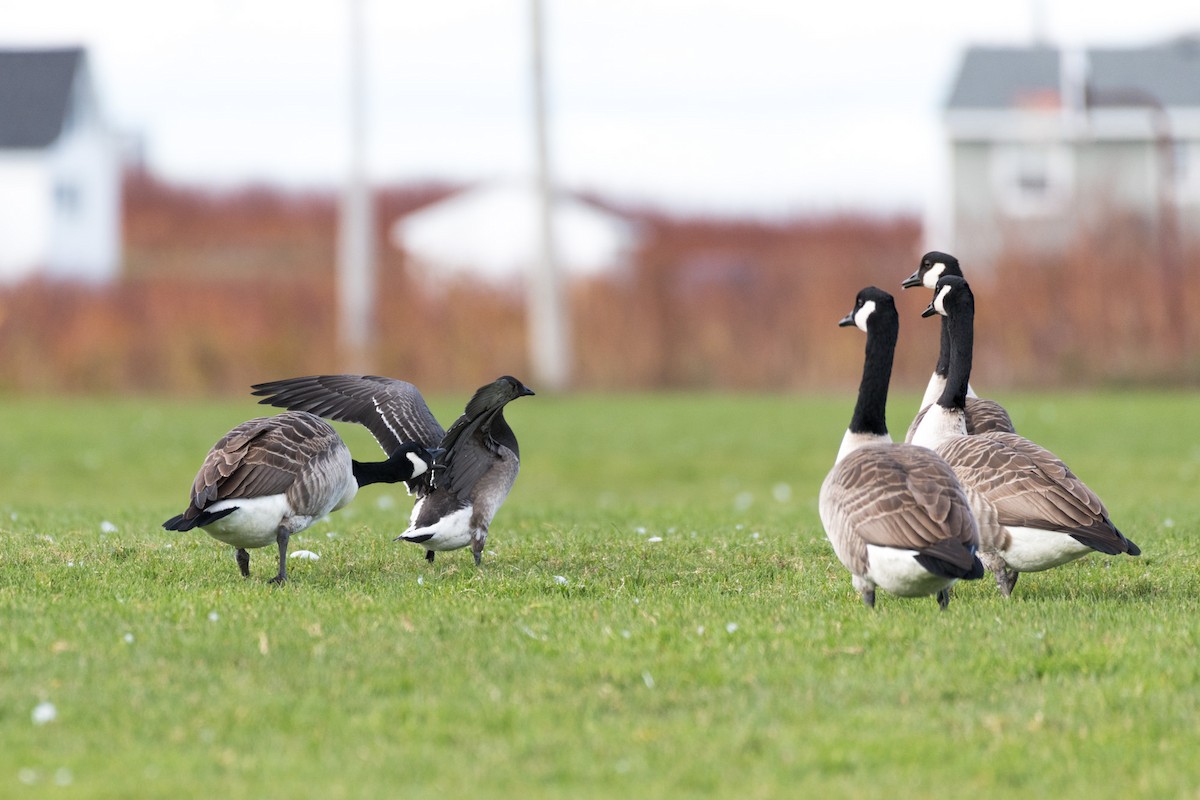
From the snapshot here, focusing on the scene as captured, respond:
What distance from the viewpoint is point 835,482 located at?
324 inches

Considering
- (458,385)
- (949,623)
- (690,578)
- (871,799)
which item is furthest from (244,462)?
(458,385)

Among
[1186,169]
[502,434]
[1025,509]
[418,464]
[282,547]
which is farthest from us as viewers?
[1186,169]

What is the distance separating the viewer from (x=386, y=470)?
9.82m

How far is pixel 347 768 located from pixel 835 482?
A: 3.58 m

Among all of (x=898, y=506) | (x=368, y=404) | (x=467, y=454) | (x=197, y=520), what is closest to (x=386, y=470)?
(x=467, y=454)

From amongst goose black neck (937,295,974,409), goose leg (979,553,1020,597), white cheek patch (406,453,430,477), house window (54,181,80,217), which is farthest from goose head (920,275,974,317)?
house window (54,181,80,217)

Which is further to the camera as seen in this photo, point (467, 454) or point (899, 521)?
point (467, 454)

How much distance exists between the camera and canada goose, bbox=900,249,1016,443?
411 inches

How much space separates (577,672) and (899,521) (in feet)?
6.15

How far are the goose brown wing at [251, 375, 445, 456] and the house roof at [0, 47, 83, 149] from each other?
56.2 m

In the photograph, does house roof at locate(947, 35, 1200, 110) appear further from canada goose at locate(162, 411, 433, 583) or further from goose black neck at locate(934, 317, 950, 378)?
canada goose at locate(162, 411, 433, 583)

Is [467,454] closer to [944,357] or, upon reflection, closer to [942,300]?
[942,300]

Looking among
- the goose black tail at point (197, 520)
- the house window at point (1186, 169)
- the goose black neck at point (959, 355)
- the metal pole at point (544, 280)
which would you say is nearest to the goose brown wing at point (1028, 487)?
the goose black neck at point (959, 355)

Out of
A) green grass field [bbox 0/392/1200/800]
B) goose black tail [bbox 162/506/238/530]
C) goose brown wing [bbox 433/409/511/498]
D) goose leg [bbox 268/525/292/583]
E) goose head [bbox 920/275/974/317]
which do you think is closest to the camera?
green grass field [bbox 0/392/1200/800]
